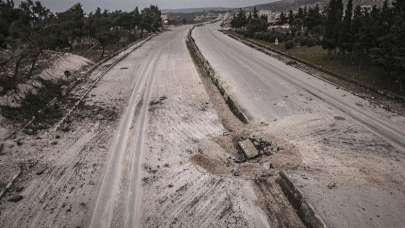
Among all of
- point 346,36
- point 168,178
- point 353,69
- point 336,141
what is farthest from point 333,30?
point 168,178

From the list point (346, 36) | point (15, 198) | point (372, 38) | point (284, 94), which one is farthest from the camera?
point (346, 36)

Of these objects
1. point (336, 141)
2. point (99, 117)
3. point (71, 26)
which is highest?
point (71, 26)

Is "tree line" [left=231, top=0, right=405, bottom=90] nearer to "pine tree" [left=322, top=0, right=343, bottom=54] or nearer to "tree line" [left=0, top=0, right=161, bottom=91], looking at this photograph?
"pine tree" [left=322, top=0, right=343, bottom=54]

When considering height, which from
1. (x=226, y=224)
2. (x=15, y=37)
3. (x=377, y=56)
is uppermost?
(x=15, y=37)

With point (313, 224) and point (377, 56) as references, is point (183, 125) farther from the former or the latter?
point (377, 56)

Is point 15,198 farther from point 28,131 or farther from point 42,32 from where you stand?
point 42,32

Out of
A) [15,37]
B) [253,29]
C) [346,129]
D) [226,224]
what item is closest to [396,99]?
[346,129]

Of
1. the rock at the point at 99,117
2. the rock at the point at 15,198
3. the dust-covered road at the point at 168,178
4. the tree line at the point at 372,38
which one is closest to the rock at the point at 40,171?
the rock at the point at 15,198
